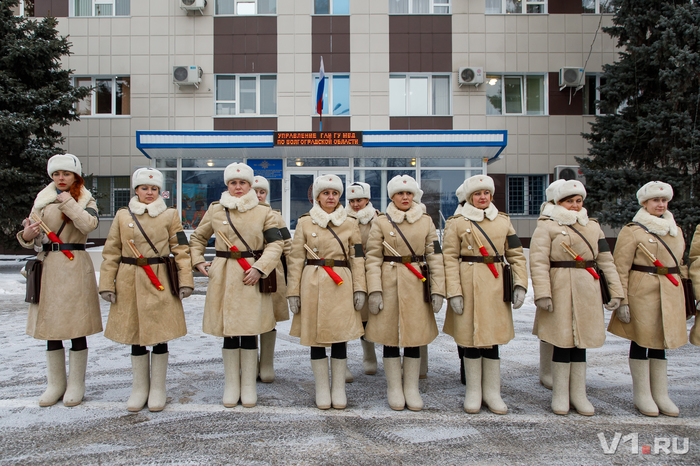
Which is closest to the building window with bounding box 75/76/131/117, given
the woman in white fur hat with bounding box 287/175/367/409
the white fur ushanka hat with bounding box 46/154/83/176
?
the white fur ushanka hat with bounding box 46/154/83/176

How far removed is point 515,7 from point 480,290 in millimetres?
15340

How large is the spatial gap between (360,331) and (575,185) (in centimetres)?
238

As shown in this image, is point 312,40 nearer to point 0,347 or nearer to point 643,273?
point 0,347

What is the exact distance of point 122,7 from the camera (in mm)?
15953

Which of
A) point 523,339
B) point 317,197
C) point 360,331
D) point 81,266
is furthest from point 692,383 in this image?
point 81,266

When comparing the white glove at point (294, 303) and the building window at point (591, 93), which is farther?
the building window at point (591, 93)

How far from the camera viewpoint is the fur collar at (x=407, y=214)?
4.16 metres

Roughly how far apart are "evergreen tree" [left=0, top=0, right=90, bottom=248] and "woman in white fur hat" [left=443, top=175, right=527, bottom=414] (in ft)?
37.2

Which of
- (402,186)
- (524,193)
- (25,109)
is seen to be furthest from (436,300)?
(524,193)

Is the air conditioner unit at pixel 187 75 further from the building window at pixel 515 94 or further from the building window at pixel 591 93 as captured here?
the building window at pixel 591 93

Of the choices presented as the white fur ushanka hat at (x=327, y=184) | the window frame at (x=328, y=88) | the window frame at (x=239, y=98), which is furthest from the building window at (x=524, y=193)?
the white fur ushanka hat at (x=327, y=184)

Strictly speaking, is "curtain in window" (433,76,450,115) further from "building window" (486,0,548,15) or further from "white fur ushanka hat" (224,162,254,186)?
"white fur ushanka hat" (224,162,254,186)

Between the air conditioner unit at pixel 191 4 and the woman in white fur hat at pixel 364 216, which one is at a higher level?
the air conditioner unit at pixel 191 4

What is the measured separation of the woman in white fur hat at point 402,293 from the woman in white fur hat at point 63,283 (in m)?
2.59
